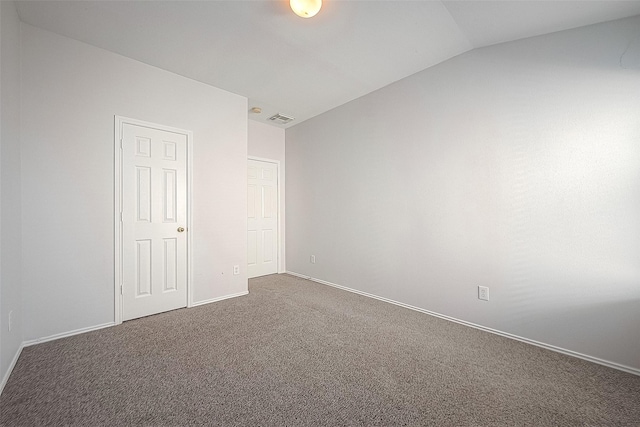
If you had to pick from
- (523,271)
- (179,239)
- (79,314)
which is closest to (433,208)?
(523,271)

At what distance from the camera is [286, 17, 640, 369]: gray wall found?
1.87 meters

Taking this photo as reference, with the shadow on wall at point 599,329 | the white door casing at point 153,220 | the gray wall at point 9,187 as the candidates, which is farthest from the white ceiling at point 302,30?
the shadow on wall at point 599,329

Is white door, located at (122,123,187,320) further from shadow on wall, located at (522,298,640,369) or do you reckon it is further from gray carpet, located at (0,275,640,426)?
shadow on wall, located at (522,298,640,369)

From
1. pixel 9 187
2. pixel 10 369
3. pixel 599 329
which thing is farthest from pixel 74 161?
pixel 599 329

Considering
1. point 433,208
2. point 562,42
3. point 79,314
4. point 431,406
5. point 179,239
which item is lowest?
point 431,406

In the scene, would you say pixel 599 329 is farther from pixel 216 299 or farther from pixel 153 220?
pixel 153 220

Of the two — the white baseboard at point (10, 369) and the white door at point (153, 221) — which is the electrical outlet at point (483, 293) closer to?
the white door at point (153, 221)

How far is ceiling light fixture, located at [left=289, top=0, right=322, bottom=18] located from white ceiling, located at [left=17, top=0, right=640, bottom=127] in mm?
179

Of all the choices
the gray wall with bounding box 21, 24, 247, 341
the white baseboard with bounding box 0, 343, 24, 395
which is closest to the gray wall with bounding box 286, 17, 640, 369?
the gray wall with bounding box 21, 24, 247, 341

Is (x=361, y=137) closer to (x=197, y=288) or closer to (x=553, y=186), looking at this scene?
(x=553, y=186)

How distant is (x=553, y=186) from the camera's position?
212cm

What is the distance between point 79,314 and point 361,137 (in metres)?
3.64

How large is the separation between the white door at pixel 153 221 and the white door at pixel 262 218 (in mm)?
1437

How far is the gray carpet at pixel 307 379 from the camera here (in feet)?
4.66
